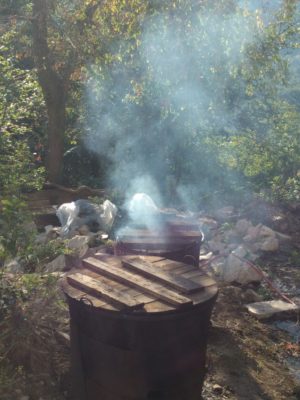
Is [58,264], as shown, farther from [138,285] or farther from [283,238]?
[283,238]

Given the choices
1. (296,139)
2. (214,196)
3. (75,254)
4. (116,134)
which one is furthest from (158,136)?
(75,254)

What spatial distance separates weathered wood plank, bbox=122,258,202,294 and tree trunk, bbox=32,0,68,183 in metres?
7.26

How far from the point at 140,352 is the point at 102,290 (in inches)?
20.2

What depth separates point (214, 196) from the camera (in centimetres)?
1066

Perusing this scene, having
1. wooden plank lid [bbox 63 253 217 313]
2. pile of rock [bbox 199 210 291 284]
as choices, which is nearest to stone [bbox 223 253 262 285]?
pile of rock [bbox 199 210 291 284]

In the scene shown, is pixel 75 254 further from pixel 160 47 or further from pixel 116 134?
pixel 116 134

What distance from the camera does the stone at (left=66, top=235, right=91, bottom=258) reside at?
6883 mm

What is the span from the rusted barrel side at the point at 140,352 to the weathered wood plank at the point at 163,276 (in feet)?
0.58

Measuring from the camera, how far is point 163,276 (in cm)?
376

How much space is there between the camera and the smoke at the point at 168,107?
29.6 feet

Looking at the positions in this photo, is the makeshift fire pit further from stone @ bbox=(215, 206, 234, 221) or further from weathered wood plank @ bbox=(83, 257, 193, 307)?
stone @ bbox=(215, 206, 234, 221)

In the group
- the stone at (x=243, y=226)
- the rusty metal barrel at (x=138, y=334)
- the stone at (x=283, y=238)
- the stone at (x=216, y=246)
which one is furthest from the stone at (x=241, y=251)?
the rusty metal barrel at (x=138, y=334)

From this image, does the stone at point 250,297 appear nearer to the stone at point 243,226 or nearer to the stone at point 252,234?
the stone at point 252,234

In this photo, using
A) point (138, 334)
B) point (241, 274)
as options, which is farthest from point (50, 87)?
point (138, 334)
